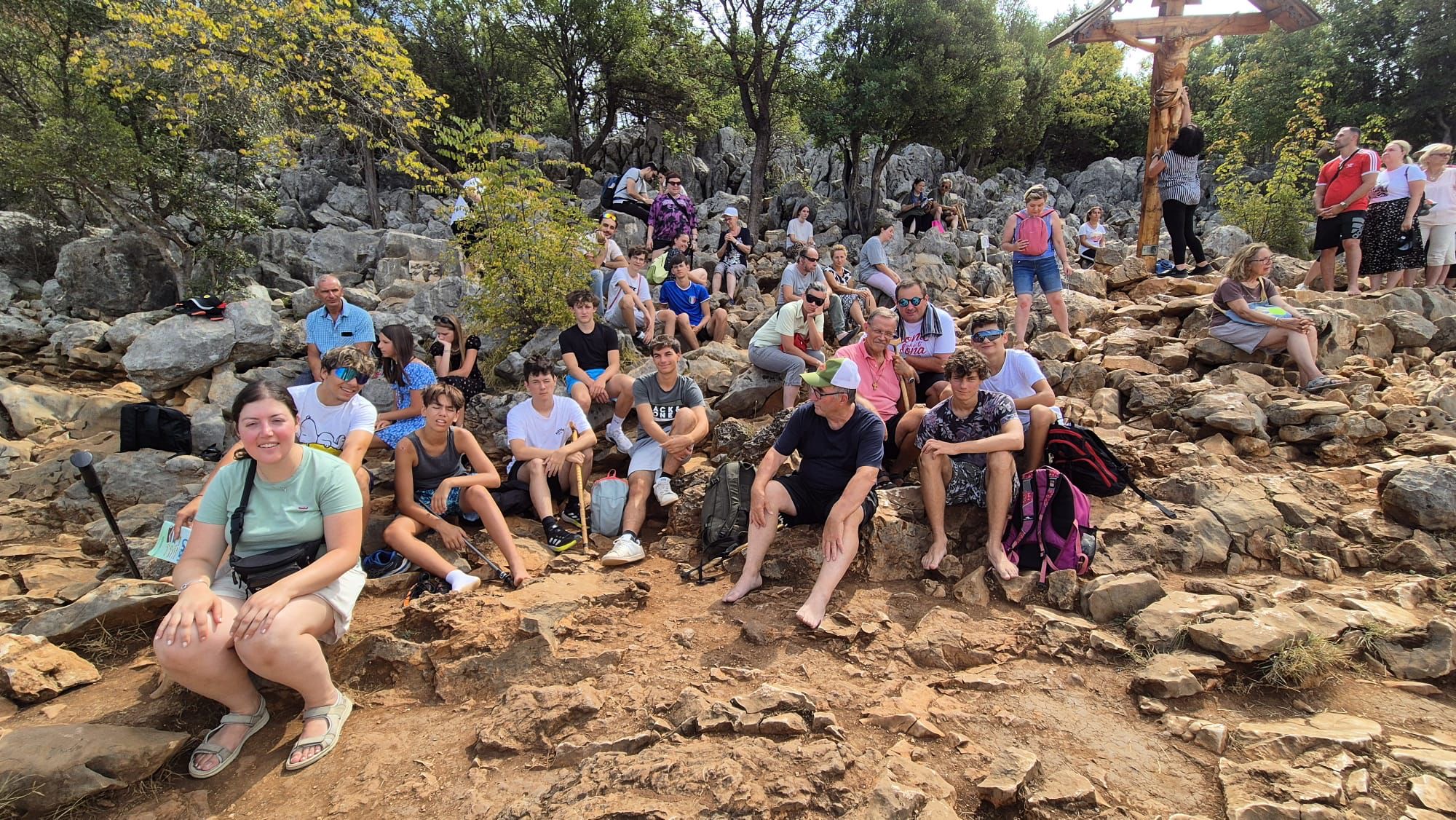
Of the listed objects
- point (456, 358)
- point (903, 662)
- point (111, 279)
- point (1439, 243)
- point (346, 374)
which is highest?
point (111, 279)

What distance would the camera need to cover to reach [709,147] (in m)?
25.2

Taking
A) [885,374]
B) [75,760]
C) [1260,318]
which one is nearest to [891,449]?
[885,374]

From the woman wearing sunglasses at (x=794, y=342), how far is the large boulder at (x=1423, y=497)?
446 centimetres

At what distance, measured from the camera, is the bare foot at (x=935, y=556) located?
14.8 ft

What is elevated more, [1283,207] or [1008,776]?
[1283,207]

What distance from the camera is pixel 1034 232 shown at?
7375 millimetres

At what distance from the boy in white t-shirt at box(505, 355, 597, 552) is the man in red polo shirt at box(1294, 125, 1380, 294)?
9095 millimetres

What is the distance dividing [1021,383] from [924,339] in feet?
4.48

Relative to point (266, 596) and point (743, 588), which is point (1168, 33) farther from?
point (266, 596)

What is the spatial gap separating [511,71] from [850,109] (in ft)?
40.7

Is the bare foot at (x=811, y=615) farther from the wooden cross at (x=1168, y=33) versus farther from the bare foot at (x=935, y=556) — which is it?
the wooden cross at (x=1168, y=33)

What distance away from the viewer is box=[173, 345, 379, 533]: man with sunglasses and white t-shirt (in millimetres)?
4759

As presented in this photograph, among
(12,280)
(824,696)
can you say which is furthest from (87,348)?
(824,696)

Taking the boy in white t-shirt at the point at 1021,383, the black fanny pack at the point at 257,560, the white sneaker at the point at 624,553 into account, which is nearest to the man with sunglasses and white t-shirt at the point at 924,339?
the boy in white t-shirt at the point at 1021,383
